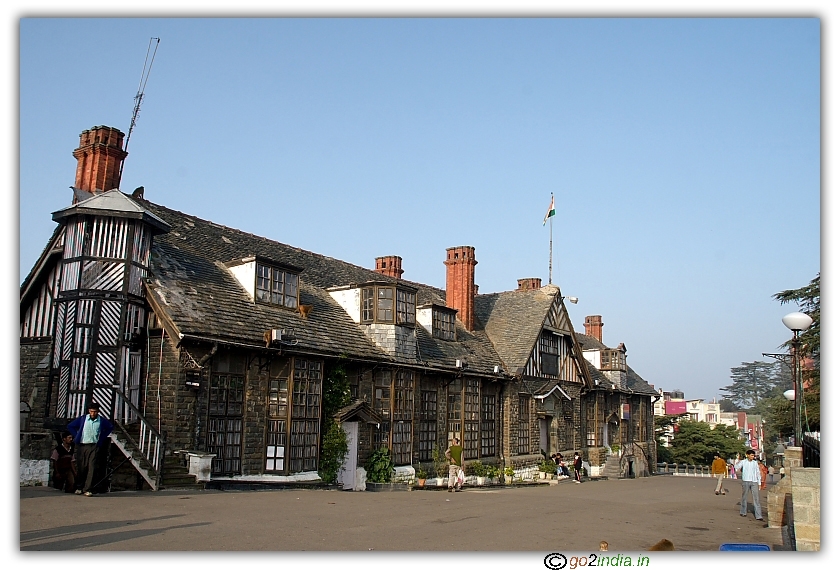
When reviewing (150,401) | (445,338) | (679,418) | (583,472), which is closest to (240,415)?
(150,401)

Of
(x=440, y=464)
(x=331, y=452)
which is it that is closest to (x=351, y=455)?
(x=331, y=452)

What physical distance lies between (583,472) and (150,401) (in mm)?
22742

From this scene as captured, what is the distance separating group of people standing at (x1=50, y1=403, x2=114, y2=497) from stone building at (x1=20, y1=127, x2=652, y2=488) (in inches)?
43.9

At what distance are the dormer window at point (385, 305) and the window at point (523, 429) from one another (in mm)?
8024

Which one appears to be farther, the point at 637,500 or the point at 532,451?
the point at 532,451

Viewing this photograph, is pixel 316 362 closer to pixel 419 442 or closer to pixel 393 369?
pixel 393 369

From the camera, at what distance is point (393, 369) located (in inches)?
899

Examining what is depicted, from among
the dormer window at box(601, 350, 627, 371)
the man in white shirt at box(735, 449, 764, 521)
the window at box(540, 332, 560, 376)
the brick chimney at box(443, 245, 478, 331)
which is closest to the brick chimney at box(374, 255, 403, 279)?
the brick chimney at box(443, 245, 478, 331)

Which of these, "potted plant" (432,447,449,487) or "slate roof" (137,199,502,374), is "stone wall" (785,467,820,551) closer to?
"slate roof" (137,199,502,374)

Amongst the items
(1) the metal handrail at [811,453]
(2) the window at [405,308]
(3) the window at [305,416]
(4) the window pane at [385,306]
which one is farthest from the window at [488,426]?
(1) the metal handrail at [811,453]

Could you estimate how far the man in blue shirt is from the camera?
1401 cm

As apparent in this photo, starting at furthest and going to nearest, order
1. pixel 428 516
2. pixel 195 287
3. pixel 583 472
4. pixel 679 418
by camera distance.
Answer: pixel 679 418
pixel 583 472
pixel 195 287
pixel 428 516

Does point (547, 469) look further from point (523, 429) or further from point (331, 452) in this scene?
point (331, 452)

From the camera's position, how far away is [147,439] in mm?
15977
